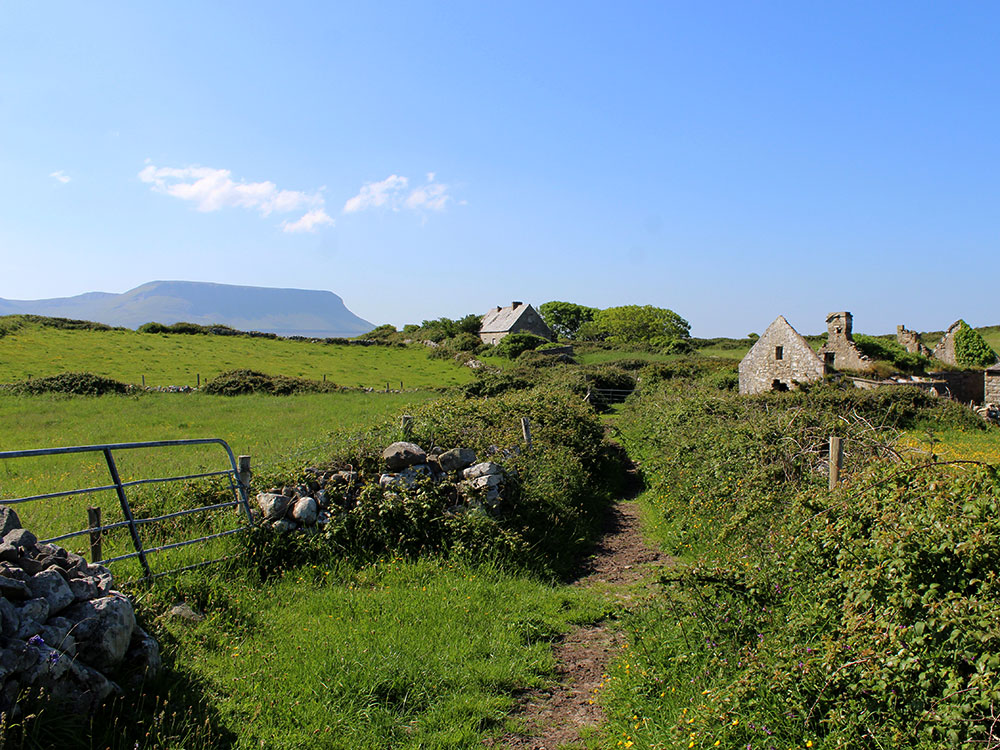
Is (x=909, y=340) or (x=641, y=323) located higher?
(x=641, y=323)

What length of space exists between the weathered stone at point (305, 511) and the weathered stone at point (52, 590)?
148 inches

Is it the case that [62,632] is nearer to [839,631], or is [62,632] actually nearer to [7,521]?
[7,521]

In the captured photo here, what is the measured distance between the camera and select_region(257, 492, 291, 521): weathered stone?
26.3 ft

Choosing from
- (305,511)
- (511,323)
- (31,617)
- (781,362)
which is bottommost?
(305,511)

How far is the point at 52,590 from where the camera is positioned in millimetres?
4336

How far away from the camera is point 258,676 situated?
5152 mm

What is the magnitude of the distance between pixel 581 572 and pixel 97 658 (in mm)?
6503

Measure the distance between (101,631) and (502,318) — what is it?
70.5 meters

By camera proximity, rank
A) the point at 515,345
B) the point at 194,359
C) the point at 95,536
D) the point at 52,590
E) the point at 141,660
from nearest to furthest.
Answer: the point at 52,590 → the point at 141,660 → the point at 95,536 → the point at 194,359 → the point at 515,345

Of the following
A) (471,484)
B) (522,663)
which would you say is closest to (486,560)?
(471,484)

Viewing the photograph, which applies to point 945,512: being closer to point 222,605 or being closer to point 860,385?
point 222,605

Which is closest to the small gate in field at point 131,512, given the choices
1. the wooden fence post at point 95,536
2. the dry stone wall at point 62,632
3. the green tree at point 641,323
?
the wooden fence post at point 95,536

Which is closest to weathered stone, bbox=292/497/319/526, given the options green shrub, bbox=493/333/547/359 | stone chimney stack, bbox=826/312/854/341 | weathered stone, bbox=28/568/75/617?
weathered stone, bbox=28/568/75/617

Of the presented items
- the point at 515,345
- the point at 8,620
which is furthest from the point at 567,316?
the point at 8,620
